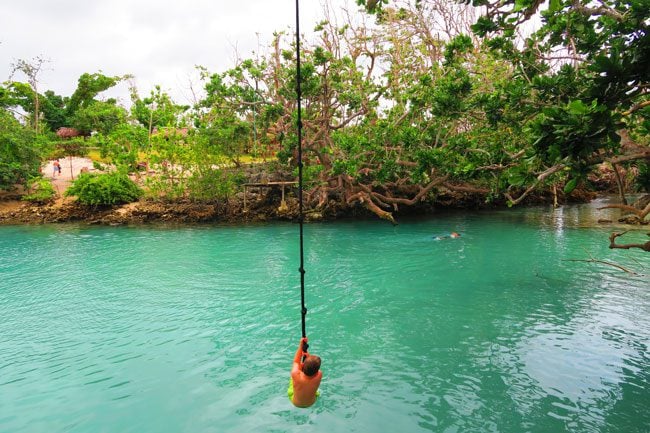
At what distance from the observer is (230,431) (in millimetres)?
4234

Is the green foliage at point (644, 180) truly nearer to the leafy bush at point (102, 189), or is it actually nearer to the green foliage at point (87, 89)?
the leafy bush at point (102, 189)

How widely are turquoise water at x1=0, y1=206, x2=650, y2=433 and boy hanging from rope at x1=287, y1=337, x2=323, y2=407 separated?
644 mm

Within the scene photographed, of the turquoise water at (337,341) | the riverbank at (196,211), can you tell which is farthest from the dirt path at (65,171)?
the turquoise water at (337,341)

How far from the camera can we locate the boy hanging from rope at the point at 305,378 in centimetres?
372

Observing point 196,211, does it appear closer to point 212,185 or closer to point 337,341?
point 212,185

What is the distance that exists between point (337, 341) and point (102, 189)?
56.2 ft

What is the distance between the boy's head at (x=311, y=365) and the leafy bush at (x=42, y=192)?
21817 mm

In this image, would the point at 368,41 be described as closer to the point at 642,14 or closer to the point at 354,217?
the point at 354,217

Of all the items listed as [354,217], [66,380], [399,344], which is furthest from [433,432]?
[354,217]

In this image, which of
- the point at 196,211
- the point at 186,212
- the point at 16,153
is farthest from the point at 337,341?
the point at 16,153

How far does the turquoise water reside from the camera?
14.7 feet

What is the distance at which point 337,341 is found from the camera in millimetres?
6242

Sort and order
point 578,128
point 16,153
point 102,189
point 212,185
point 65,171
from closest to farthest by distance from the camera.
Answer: point 578,128 < point 212,185 < point 102,189 < point 16,153 < point 65,171

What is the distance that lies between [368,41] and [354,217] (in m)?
7.48
